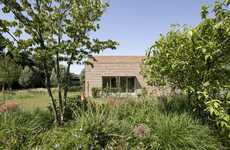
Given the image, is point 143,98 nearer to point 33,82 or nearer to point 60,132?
point 60,132

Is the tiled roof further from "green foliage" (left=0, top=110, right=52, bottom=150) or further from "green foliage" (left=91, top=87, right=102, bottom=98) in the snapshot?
"green foliage" (left=0, top=110, right=52, bottom=150)

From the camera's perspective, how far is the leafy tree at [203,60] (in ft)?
18.3

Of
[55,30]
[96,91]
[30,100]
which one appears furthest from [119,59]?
[55,30]

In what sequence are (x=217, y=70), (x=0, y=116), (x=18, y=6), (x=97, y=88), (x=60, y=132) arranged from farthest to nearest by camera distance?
(x=97, y=88), (x=18, y=6), (x=0, y=116), (x=217, y=70), (x=60, y=132)

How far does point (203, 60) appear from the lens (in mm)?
5910

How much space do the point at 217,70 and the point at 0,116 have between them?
199 inches

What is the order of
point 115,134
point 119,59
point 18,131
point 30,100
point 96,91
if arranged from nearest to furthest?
point 115,134 → point 18,131 → point 30,100 → point 96,91 → point 119,59

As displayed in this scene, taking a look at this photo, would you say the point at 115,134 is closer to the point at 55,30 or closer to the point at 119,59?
the point at 55,30

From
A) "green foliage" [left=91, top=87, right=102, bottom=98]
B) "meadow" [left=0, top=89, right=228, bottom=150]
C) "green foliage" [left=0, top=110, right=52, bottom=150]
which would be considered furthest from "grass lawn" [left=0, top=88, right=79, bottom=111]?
"meadow" [left=0, top=89, right=228, bottom=150]

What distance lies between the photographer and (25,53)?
761cm

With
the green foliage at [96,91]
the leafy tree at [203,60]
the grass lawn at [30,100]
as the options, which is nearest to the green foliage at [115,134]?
the leafy tree at [203,60]

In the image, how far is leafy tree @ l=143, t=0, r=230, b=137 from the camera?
219 inches

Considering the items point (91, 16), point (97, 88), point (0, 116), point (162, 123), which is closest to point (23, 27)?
point (91, 16)

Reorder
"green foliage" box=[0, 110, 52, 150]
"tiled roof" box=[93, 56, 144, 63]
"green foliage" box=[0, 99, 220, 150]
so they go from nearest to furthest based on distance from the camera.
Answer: "green foliage" box=[0, 99, 220, 150], "green foliage" box=[0, 110, 52, 150], "tiled roof" box=[93, 56, 144, 63]
